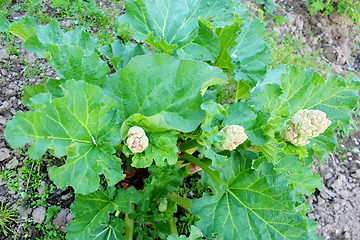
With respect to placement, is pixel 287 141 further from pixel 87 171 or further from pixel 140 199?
pixel 87 171

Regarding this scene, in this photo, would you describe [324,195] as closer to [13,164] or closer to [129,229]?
[129,229]

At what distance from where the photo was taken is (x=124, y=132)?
5.69ft

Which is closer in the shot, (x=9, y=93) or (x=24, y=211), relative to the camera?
(x=24, y=211)

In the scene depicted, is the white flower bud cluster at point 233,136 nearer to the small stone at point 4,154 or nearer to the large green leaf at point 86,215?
the large green leaf at point 86,215

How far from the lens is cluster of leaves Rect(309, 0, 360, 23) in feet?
15.1

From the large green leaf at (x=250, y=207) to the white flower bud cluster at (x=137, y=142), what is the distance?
63cm

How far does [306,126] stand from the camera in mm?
1704

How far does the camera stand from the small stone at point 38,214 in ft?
7.41

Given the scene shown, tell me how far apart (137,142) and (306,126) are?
1.03 metres

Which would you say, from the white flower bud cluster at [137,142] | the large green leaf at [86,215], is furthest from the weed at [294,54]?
the large green leaf at [86,215]

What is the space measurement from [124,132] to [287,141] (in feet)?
3.60

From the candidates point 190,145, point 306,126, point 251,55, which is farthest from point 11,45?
point 306,126

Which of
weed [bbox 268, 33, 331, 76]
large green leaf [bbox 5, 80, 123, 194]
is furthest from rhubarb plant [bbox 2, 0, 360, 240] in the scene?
weed [bbox 268, 33, 331, 76]

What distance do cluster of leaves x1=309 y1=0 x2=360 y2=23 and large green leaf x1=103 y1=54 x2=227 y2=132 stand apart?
388cm
